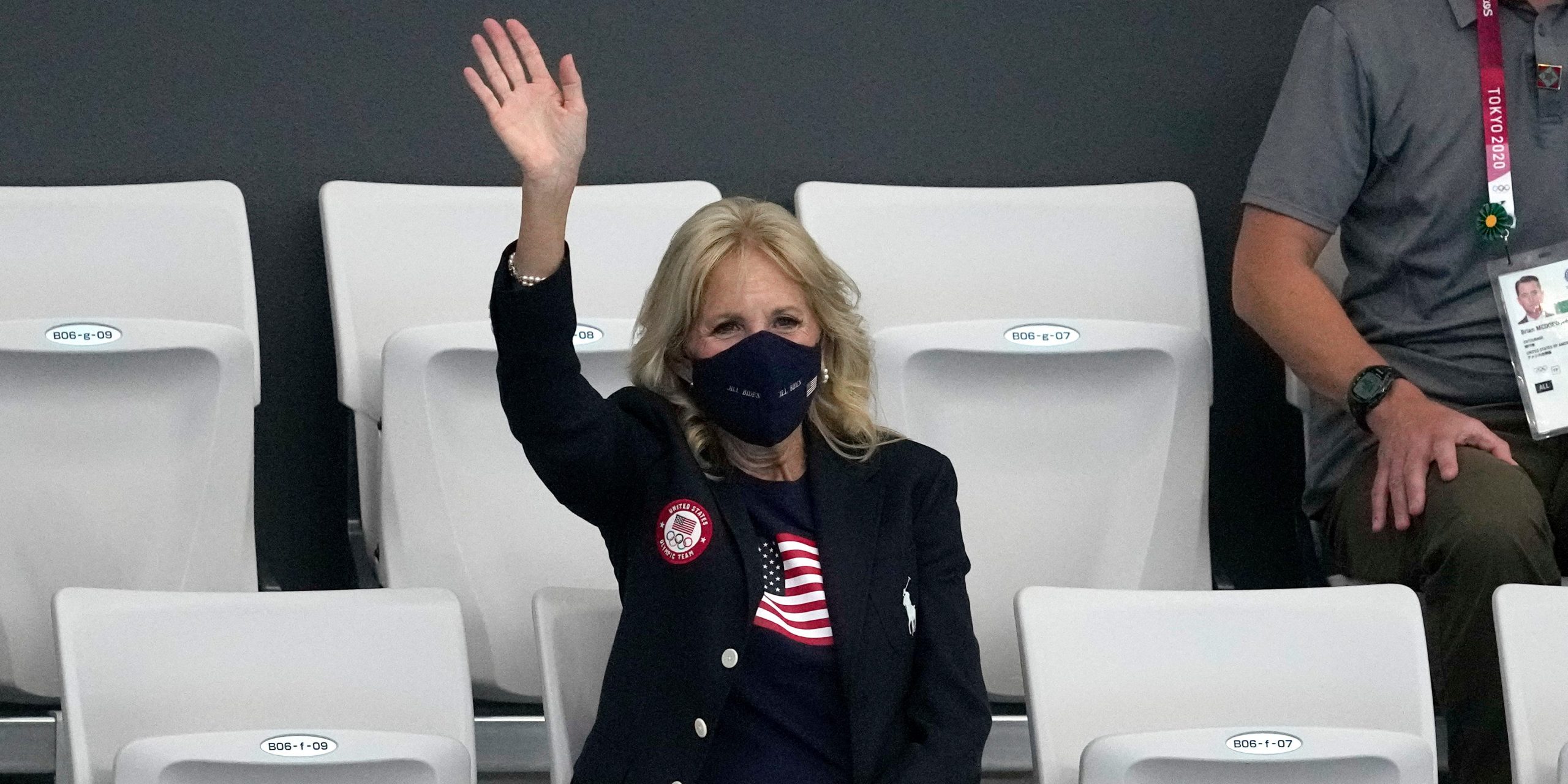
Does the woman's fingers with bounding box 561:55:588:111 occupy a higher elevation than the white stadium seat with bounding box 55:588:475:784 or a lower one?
higher

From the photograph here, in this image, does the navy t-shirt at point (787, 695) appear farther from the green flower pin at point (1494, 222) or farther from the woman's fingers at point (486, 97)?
the green flower pin at point (1494, 222)

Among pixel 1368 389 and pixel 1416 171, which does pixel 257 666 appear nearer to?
pixel 1368 389

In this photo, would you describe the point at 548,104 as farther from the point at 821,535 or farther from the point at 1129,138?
the point at 1129,138

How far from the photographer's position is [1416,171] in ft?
9.64

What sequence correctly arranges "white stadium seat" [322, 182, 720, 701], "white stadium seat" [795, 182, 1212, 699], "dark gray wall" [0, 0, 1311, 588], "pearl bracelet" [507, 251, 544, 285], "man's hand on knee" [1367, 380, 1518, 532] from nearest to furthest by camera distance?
1. "pearl bracelet" [507, 251, 544, 285]
2. "man's hand on knee" [1367, 380, 1518, 532]
3. "white stadium seat" [322, 182, 720, 701]
4. "white stadium seat" [795, 182, 1212, 699]
5. "dark gray wall" [0, 0, 1311, 588]

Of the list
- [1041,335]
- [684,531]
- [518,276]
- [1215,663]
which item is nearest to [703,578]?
[684,531]

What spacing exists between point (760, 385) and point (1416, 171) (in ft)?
4.49

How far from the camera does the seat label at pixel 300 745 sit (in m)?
1.93

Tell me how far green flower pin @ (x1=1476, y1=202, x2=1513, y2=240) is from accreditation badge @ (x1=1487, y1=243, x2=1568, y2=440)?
6 centimetres

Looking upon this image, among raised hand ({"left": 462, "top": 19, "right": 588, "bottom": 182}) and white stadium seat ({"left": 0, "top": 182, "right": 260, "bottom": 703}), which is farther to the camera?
white stadium seat ({"left": 0, "top": 182, "right": 260, "bottom": 703})

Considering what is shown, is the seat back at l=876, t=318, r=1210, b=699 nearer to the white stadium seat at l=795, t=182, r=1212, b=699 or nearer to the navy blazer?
the white stadium seat at l=795, t=182, r=1212, b=699

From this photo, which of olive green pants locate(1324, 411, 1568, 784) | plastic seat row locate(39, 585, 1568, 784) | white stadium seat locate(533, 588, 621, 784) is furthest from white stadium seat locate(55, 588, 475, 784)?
olive green pants locate(1324, 411, 1568, 784)

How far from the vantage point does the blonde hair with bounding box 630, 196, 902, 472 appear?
2.15 m

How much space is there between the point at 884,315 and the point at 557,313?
4.16 ft
